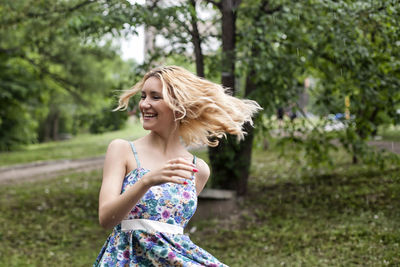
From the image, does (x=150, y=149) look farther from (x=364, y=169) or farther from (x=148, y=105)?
(x=364, y=169)

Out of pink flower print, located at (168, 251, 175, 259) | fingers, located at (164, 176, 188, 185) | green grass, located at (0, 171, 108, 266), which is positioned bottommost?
green grass, located at (0, 171, 108, 266)

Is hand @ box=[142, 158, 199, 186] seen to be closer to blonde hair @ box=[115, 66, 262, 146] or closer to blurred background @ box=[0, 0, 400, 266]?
blonde hair @ box=[115, 66, 262, 146]

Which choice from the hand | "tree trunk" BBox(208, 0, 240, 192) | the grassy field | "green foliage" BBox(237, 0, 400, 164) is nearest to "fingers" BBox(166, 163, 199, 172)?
the hand

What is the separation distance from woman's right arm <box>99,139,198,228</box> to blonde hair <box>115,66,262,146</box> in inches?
15.8

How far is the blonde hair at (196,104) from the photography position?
2.83 m

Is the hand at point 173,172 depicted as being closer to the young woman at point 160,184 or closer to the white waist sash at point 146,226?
the young woman at point 160,184

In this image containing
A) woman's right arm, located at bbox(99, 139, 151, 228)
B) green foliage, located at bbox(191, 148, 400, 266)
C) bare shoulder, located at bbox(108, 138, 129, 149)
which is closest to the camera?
woman's right arm, located at bbox(99, 139, 151, 228)

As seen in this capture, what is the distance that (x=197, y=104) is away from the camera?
9.68ft

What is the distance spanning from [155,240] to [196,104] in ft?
2.73

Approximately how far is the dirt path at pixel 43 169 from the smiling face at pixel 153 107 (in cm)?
980

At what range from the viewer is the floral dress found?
2.61m

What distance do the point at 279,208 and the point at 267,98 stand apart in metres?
2.00

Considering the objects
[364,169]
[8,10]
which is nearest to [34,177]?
[8,10]

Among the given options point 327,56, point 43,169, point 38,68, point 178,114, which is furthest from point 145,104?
point 38,68
